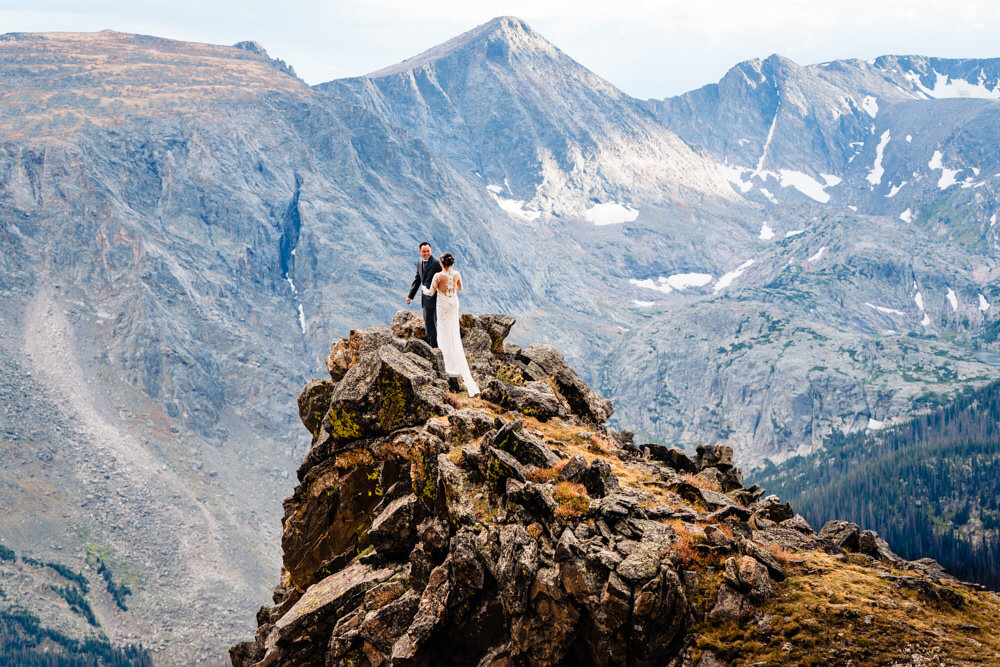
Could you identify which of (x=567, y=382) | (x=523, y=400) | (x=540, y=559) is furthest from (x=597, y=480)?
(x=567, y=382)

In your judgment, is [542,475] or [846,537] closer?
[542,475]

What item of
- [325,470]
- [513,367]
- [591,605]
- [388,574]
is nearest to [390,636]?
[388,574]

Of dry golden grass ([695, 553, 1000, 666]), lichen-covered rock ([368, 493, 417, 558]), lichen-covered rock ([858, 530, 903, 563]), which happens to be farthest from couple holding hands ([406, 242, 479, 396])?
dry golden grass ([695, 553, 1000, 666])

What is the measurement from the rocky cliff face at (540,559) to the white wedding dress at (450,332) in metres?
0.63

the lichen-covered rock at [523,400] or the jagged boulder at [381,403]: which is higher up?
the jagged boulder at [381,403]

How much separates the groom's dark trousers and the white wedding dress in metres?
0.49

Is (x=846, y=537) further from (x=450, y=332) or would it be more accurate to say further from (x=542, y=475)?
(x=450, y=332)

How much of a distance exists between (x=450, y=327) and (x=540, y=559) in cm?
1670

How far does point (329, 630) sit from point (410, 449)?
6907 mm

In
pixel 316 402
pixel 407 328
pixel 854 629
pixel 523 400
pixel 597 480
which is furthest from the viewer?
pixel 407 328

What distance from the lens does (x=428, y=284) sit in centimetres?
3894

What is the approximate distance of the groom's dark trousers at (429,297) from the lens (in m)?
38.7

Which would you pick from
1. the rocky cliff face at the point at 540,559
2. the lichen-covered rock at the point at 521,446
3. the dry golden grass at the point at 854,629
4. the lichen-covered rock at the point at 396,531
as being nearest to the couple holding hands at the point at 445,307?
the rocky cliff face at the point at 540,559

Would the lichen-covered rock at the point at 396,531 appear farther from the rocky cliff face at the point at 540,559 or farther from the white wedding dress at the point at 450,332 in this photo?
the white wedding dress at the point at 450,332
